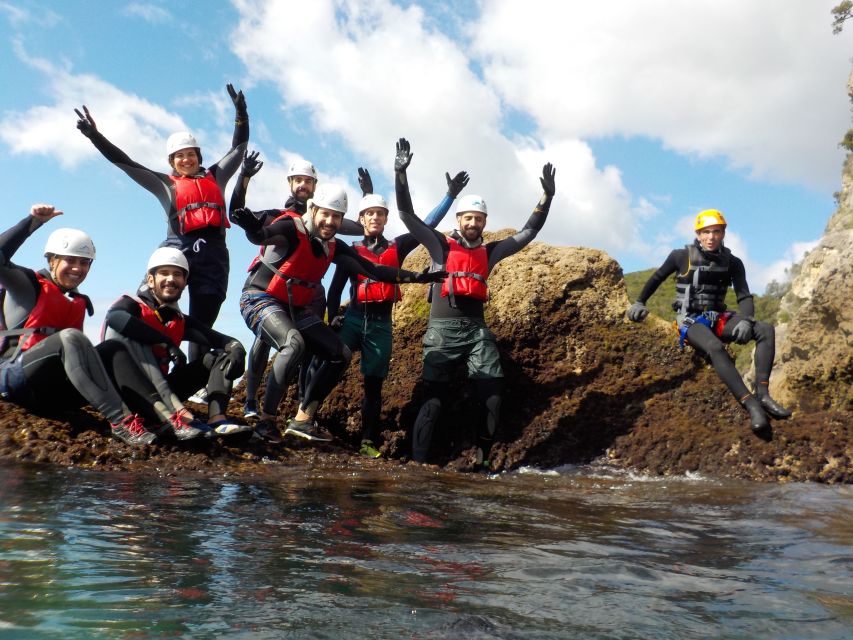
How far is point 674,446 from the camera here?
300 inches

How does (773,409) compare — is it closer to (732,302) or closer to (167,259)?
(167,259)

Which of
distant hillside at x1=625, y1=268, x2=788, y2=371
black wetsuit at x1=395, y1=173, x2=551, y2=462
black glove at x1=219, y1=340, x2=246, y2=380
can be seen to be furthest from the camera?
distant hillside at x1=625, y1=268, x2=788, y2=371

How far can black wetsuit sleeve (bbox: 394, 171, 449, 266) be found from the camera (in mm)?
7238

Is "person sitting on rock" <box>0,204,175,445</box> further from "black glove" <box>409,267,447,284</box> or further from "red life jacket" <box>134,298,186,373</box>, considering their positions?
"black glove" <box>409,267,447,284</box>

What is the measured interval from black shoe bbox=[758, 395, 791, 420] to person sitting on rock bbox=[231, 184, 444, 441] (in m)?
3.51

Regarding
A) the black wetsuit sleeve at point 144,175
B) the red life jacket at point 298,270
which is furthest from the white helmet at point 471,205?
the black wetsuit sleeve at point 144,175

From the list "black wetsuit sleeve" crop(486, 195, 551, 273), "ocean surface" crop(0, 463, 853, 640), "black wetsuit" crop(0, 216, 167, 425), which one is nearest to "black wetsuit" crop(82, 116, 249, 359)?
"black wetsuit" crop(0, 216, 167, 425)

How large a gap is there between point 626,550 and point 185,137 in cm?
571

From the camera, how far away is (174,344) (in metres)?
6.32

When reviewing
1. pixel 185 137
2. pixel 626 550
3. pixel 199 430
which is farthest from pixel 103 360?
pixel 626 550

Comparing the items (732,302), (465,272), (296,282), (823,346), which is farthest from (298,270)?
(732,302)

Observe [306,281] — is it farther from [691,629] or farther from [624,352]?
[691,629]

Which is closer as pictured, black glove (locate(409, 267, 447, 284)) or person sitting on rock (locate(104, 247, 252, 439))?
person sitting on rock (locate(104, 247, 252, 439))

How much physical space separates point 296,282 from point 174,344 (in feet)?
4.07
